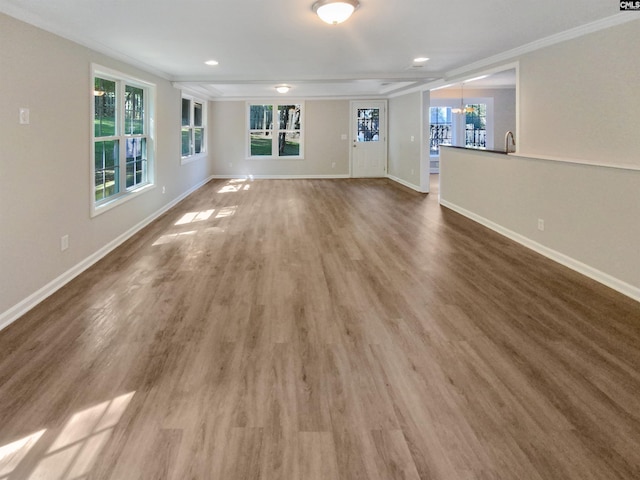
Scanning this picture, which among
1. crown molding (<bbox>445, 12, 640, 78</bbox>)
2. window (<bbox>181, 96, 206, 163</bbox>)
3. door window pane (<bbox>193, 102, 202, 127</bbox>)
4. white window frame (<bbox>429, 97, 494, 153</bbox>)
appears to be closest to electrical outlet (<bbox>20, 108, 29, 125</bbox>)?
crown molding (<bbox>445, 12, 640, 78</bbox>)

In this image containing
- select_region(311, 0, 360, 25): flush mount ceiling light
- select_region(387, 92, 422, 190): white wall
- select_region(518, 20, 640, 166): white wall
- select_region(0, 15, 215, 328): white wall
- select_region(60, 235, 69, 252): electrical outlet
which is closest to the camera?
select_region(0, 15, 215, 328): white wall

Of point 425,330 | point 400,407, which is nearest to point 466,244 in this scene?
point 425,330

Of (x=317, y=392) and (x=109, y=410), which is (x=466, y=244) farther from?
(x=109, y=410)

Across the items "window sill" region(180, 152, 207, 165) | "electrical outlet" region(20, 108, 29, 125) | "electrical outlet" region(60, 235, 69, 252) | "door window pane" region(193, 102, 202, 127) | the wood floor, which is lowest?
the wood floor

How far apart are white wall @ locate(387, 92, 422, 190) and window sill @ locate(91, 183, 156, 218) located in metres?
5.50

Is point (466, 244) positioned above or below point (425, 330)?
above

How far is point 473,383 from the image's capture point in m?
2.37

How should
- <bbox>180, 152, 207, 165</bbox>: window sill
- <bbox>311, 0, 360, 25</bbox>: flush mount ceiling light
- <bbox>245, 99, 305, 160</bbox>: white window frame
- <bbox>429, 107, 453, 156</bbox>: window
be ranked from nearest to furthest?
<bbox>311, 0, 360, 25</bbox>: flush mount ceiling light → <bbox>180, 152, 207, 165</bbox>: window sill → <bbox>245, 99, 305, 160</bbox>: white window frame → <bbox>429, 107, 453, 156</bbox>: window

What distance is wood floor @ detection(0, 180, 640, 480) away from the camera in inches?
70.7

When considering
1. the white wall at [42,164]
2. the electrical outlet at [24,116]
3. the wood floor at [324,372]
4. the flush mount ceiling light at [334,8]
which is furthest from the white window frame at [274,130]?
the electrical outlet at [24,116]

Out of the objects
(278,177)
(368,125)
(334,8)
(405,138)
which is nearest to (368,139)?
(368,125)

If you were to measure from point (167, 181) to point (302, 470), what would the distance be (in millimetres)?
6841

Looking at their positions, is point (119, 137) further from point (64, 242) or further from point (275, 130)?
point (275, 130)

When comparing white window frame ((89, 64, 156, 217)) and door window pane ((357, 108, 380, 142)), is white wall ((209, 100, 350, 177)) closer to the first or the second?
door window pane ((357, 108, 380, 142))
